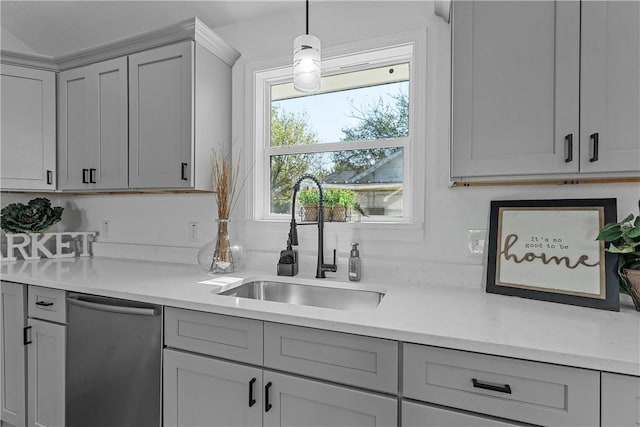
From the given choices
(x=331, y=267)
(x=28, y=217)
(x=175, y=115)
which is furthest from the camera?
(x=28, y=217)

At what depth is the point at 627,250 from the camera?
3.70 feet

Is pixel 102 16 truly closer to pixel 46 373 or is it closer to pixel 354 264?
pixel 46 373

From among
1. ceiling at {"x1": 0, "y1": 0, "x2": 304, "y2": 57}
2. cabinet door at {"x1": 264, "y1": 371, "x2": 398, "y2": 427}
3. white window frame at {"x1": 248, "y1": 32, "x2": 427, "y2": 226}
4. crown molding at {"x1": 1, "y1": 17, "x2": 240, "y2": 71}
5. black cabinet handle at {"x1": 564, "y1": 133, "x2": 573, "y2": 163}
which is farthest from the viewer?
ceiling at {"x1": 0, "y1": 0, "x2": 304, "y2": 57}

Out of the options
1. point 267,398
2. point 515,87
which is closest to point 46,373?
point 267,398

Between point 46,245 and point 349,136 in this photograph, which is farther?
point 46,245

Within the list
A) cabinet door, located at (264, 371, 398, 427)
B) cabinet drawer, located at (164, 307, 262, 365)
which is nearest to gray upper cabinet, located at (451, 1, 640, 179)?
cabinet door, located at (264, 371, 398, 427)

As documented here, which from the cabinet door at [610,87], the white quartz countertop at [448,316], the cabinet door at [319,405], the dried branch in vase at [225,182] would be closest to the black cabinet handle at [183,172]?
the dried branch in vase at [225,182]

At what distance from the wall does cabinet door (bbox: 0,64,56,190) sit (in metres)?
0.42

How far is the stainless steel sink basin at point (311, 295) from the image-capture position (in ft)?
5.21

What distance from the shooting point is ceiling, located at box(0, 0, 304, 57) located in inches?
79.0

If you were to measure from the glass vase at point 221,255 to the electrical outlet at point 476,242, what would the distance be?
3.89 ft

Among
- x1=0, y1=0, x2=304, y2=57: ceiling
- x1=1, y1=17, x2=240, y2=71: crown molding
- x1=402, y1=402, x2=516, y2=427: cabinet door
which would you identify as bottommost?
x1=402, y1=402, x2=516, y2=427: cabinet door

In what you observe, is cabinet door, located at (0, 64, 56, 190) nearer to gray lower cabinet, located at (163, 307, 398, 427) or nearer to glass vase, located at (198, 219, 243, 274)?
glass vase, located at (198, 219, 243, 274)

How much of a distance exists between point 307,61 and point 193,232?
1.35 m
